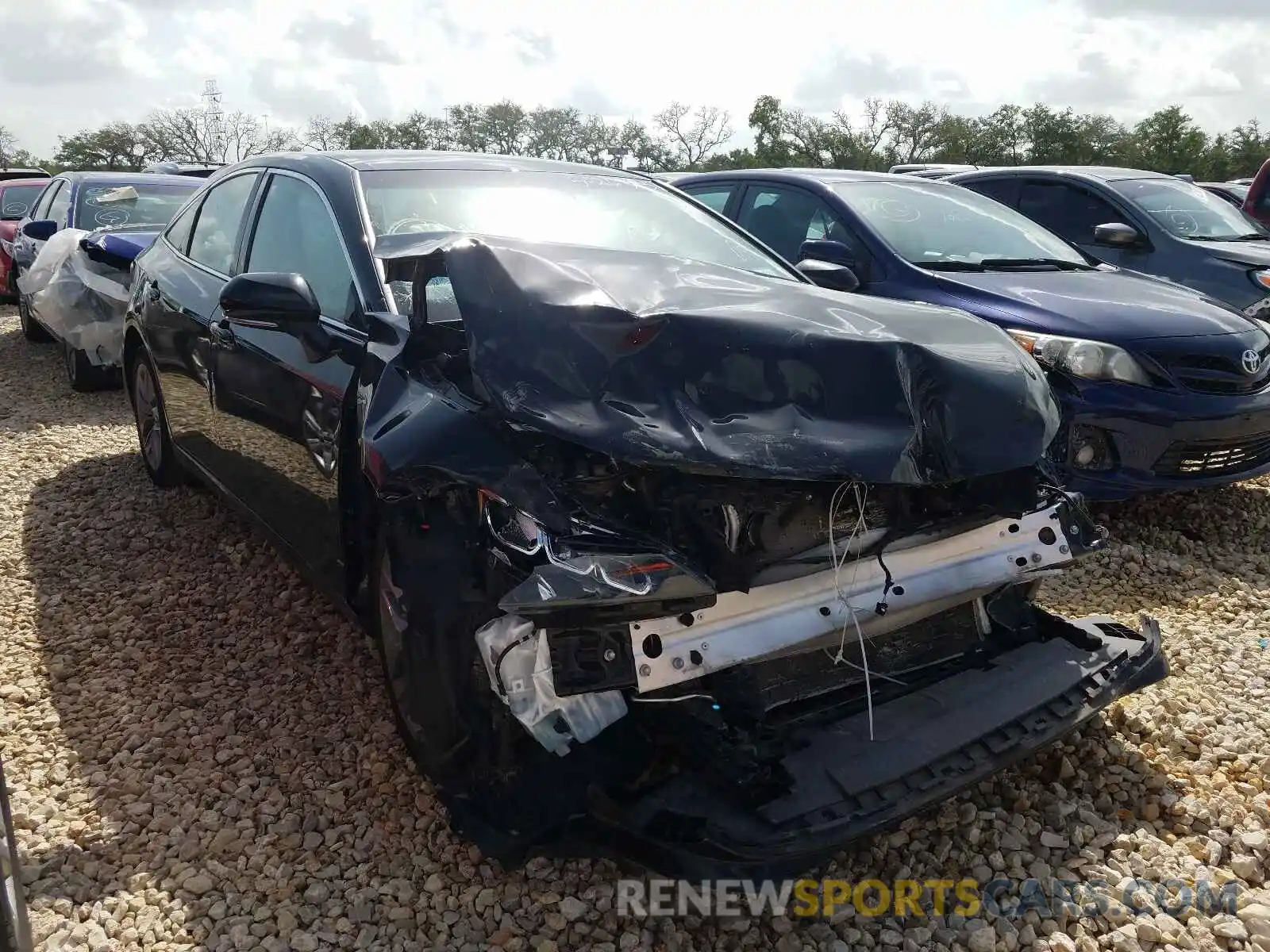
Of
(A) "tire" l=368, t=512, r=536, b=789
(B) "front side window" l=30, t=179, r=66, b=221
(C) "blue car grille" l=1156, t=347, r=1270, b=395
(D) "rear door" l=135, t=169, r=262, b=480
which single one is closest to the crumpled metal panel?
(B) "front side window" l=30, t=179, r=66, b=221

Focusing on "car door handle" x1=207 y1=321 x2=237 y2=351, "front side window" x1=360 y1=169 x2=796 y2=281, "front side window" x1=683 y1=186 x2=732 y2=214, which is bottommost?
"car door handle" x1=207 y1=321 x2=237 y2=351

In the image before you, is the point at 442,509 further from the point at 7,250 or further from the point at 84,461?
the point at 7,250

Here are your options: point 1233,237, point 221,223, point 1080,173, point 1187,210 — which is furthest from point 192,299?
point 1233,237

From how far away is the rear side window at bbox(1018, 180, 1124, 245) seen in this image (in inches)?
277

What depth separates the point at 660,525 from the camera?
2061 mm

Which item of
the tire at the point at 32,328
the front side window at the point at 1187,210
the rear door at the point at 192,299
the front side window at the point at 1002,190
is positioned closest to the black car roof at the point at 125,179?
the tire at the point at 32,328

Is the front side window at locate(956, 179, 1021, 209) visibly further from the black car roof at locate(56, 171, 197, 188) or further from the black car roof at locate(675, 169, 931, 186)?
the black car roof at locate(56, 171, 197, 188)

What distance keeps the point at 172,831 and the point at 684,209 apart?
263 centimetres

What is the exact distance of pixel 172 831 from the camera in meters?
2.50

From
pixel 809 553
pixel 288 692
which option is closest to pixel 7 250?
pixel 288 692

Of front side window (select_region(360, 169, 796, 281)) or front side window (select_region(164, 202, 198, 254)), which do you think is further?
front side window (select_region(164, 202, 198, 254))

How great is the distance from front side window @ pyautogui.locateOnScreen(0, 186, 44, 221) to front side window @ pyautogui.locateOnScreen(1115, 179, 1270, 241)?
11.5 metres

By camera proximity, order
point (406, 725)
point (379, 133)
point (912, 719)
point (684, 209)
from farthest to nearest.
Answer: point (379, 133) → point (684, 209) → point (406, 725) → point (912, 719)

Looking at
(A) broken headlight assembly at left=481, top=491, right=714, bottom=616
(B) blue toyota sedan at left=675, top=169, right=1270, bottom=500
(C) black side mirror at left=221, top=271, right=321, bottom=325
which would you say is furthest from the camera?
(B) blue toyota sedan at left=675, top=169, right=1270, bottom=500
